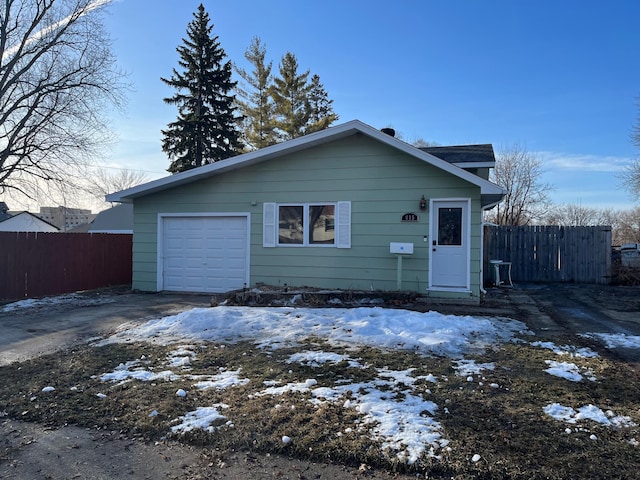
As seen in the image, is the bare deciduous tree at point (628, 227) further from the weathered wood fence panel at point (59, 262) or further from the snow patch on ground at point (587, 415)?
the weathered wood fence panel at point (59, 262)

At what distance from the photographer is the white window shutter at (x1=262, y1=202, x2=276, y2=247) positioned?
10133mm

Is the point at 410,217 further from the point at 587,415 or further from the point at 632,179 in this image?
the point at 632,179

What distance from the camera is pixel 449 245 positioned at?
9.08 meters

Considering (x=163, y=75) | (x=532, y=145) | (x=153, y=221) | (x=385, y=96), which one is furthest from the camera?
(x=532, y=145)

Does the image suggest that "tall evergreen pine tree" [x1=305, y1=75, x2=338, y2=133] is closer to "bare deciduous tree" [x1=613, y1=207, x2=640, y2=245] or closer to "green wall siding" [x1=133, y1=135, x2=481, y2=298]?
"green wall siding" [x1=133, y1=135, x2=481, y2=298]

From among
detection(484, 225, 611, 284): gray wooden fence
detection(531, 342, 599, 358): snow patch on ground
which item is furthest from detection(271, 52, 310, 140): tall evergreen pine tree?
detection(531, 342, 599, 358): snow patch on ground

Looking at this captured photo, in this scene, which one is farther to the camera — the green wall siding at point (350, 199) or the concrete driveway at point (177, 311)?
the green wall siding at point (350, 199)

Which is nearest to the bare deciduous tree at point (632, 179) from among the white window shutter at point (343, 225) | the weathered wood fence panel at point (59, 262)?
the white window shutter at point (343, 225)

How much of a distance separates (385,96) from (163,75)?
542 inches

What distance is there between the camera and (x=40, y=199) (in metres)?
16.2

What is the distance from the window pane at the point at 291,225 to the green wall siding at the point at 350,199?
0.65 feet

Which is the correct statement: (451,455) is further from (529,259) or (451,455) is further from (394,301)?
(529,259)

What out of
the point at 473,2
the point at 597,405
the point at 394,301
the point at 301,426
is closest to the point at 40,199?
the point at 394,301

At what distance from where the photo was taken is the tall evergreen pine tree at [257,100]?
82.3 feet
